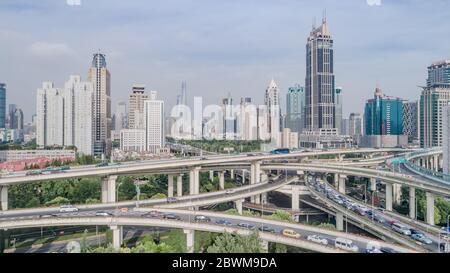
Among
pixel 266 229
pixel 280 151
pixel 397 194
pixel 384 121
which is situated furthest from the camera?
pixel 280 151

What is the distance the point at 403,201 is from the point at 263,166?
14.6 ft

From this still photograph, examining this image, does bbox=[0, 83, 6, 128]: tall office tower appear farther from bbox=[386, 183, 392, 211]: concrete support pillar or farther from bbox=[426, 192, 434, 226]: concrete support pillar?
bbox=[386, 183, 392, 211]: concrete support pillar

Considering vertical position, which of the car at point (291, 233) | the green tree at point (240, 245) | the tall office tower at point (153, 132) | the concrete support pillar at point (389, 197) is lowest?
the concrete support pillar at point (389, 197)

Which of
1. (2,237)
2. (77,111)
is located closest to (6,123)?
(2,237)

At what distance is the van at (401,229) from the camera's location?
4988 mm

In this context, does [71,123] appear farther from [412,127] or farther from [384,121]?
[412,127]

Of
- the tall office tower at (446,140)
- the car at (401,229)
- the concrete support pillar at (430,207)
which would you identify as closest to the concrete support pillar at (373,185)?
the tall office tower at (446,140)

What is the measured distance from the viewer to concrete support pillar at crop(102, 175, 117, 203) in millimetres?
7926

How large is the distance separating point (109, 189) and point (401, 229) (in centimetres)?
618

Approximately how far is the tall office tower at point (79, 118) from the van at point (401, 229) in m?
6.69

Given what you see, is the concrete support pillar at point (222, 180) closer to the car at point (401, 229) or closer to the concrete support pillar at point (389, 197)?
the concrete support pillar at point (389, 197)

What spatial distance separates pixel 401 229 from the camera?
5207mm

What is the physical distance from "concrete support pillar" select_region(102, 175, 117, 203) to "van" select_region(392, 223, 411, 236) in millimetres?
6000

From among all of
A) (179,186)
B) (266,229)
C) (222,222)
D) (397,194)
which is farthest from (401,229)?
(179,186)
